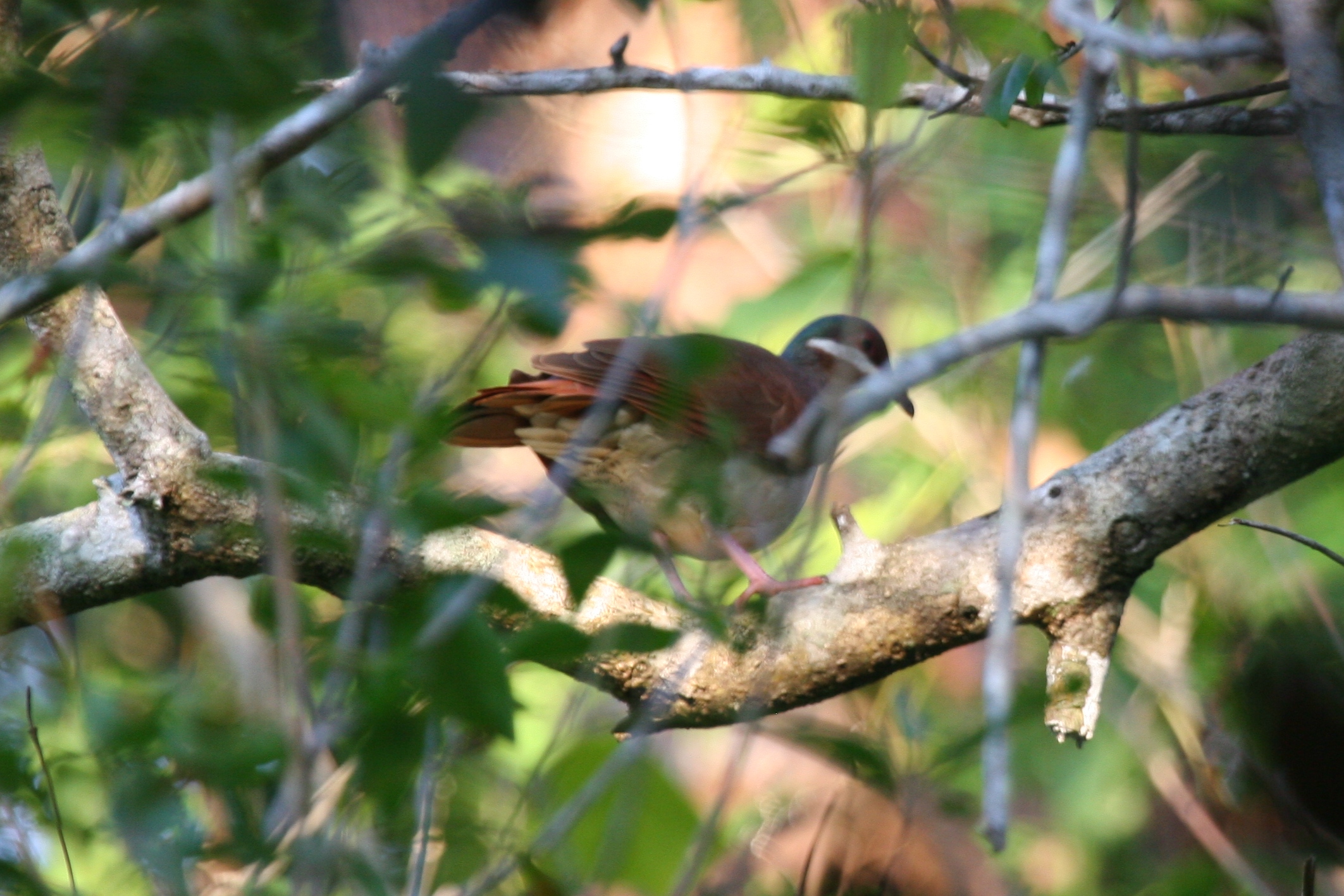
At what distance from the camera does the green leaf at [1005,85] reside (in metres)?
1.89

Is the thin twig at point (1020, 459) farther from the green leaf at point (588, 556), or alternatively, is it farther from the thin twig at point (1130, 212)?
the green leaf at point (588, 556)

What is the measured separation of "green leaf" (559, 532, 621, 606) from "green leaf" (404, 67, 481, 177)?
1.29 feet

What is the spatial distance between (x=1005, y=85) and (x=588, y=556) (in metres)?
1.29

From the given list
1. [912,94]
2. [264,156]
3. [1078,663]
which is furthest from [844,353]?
[264,156]

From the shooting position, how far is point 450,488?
54.0 inches

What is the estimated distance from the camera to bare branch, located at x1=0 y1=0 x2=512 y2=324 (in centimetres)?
106

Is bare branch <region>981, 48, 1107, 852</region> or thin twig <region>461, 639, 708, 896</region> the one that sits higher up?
bare branch <region>981, 48, 1107, 852</region>

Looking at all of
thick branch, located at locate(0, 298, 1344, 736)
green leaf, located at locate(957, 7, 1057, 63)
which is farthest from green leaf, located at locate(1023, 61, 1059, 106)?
thick branch, located at locate(0, 298, 1344, 736)

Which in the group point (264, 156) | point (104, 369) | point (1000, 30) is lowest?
point (104, 369)

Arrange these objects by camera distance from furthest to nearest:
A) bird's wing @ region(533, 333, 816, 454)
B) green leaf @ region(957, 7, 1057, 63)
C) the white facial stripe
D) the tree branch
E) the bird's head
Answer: the bird's head, the white facial stripe, bird's wing @ region(533, 333, 816, 454), the tree branch, green leaf @ region(957, 7, 1057, 63)

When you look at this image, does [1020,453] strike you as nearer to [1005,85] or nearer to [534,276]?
[534,276]

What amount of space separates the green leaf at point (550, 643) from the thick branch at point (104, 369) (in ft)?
4.98

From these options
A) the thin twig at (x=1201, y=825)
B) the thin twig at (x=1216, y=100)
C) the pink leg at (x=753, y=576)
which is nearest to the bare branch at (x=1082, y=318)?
the thin twig at (x=1216, y=100)

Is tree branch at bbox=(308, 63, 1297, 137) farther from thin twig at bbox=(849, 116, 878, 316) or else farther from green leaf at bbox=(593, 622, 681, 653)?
green leaf at bbox=(593, 622, 681, 653)
